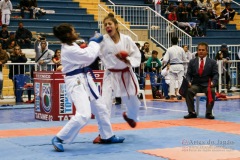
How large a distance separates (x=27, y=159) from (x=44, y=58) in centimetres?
1016

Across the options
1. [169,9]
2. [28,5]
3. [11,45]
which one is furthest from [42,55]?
[169,9]

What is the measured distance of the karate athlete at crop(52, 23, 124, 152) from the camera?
787 cm

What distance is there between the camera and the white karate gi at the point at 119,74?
8.91 meters

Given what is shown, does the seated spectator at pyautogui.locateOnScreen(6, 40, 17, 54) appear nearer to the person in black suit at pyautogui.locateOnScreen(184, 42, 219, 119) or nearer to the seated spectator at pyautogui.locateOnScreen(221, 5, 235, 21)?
the person in black suit at pyautogui.locateOnScreen(184, 42, 219, 119)

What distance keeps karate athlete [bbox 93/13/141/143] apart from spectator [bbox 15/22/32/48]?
12.0 metres

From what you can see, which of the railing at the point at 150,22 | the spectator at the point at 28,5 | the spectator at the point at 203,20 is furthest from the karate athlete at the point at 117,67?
the spectator at the point at 203,20

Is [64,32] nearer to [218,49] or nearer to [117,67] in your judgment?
[117,67]

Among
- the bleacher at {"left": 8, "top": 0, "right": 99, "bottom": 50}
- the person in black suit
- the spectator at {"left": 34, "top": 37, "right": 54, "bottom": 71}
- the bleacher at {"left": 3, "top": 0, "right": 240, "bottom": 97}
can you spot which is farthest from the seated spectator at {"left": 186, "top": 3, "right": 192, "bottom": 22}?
the person in black suit

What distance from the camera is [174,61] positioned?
57.4 ft

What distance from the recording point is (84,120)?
7.86 m

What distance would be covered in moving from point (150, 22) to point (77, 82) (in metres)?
16.6

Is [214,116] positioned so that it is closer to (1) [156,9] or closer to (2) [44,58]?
(2) [44,58]

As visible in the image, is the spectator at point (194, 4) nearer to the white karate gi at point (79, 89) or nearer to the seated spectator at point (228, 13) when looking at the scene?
the seated spectator at point (228, 13)

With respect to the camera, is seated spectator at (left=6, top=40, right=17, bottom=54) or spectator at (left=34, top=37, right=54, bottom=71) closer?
spectator at (left=34, top=37, right=54, bottom=71)
